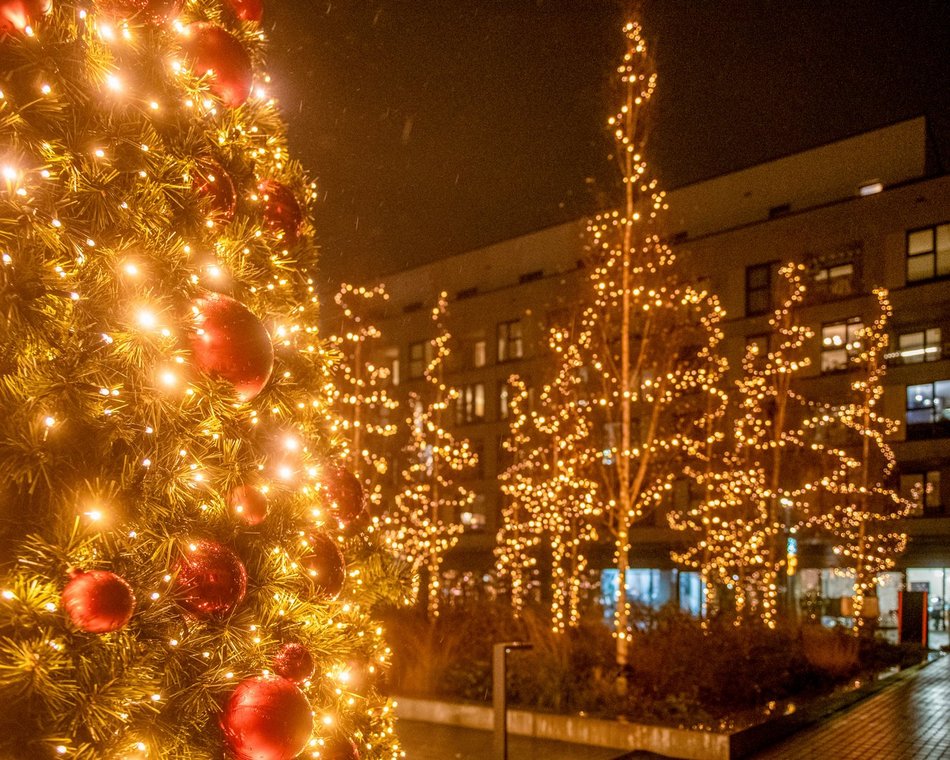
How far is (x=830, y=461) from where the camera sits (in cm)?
2195

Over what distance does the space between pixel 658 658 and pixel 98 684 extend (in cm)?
1033

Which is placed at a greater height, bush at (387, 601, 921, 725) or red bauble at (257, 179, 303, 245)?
red bauble at (257, 179, 303, 245)

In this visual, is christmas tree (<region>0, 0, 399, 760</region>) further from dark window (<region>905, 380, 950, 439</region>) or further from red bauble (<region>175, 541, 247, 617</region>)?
dark window (<region>905, 380, 950, 439</region>)

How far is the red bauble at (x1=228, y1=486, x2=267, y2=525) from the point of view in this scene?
3.23 meters

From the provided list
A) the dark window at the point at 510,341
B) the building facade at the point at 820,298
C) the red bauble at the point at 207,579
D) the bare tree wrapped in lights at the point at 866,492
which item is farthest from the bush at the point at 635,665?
the dark window at the point at 510,341

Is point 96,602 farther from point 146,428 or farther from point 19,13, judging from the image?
point 19,13

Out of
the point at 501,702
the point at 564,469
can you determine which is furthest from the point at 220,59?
the point at 564,469

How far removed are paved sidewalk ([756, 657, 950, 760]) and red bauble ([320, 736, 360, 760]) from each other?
6.93 metres

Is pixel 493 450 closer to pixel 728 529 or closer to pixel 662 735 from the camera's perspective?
pixel 728 529

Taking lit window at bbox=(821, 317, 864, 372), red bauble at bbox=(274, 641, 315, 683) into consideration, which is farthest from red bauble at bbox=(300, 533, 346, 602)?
lit window at bbox=(821, 317, 864, 372)


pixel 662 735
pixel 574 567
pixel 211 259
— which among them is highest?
pixel 211 259

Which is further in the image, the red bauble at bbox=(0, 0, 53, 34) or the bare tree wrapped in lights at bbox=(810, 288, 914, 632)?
the bare tree wrapped in lights at bbox=(810, 288, 914, 632)

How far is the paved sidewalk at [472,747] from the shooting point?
9.40 metres

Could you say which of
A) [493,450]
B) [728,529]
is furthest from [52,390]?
[493,450]
